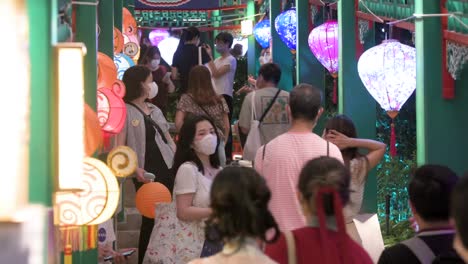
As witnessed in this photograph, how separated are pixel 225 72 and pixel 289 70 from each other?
4.81 metres

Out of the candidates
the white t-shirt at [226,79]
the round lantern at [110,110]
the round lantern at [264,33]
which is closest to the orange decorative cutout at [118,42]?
the white t-shirt at [226,79]

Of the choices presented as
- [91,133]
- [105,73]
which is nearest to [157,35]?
[105,73]

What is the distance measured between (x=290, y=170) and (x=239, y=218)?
2.20 m

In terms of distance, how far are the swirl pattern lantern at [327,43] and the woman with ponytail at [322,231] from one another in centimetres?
957

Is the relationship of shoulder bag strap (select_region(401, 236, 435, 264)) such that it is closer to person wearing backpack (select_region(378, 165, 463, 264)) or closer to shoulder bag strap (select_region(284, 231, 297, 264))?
person wearing backpack (select_region(378, 165, 463, 264))

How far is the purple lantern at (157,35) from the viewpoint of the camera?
30692 millimetres

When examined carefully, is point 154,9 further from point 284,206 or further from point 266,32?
point 284,206

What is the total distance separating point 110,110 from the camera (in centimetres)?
868

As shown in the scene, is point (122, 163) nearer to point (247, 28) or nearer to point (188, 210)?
point (188, 210)

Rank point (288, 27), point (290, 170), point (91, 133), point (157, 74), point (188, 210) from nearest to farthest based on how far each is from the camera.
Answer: point (290, 170)
point (91, 133)
point (188, 210)
point (157, 74)
point (288, 27)

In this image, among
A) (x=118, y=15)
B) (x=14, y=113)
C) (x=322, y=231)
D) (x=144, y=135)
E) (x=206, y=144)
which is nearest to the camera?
(x=14, y=113)

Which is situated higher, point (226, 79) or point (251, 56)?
point (251, 56)

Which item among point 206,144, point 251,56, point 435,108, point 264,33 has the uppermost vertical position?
point 264,33

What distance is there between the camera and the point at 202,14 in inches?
1236
